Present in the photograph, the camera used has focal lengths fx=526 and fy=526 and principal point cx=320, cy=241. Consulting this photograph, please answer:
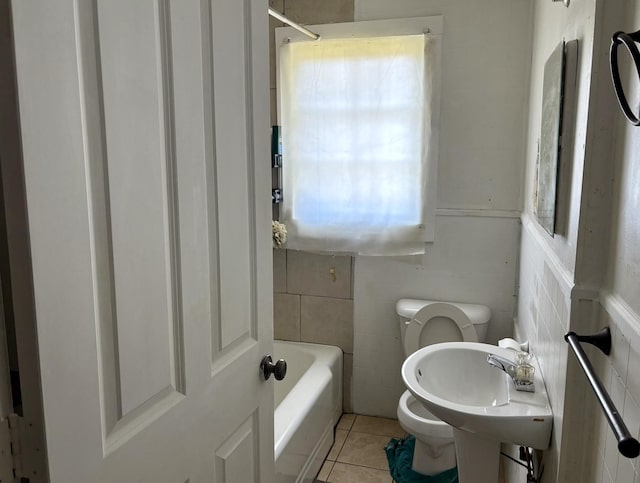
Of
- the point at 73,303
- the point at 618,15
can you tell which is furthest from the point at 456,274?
the point at 73,303

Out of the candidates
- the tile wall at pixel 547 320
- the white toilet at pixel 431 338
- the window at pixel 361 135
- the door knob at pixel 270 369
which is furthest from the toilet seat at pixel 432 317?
the door knob at pixel 270 369

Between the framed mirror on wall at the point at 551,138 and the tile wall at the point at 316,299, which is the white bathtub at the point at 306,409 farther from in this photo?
the framed mirror on wall at the point at 551,138

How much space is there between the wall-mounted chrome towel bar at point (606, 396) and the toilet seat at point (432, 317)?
138 cm

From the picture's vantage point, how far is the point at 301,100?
276cm

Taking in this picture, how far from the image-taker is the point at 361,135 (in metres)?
2.70

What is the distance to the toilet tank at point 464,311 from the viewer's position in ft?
8.41

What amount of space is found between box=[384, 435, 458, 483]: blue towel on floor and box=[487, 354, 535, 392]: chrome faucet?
2.62ft

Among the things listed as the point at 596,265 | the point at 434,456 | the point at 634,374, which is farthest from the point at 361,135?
the point at 634,374

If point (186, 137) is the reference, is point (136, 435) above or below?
below

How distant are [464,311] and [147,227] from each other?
1964 mm

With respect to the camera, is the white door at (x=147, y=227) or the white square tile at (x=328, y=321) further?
the white square tile at (x=328, y=321)

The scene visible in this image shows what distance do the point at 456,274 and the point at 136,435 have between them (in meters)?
2.10

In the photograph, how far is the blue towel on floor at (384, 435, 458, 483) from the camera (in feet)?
7.47

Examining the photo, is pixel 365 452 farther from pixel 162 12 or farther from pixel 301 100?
pixel 162 12
